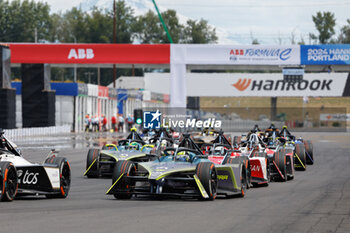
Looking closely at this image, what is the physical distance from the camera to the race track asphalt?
1037cm

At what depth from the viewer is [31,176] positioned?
1423cm

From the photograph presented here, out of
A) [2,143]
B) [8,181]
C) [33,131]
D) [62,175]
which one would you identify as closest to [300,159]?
[62,175]

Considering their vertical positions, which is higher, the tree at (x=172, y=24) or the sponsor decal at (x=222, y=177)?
the tree at (x=172, y=24)

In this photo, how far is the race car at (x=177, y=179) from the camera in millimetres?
14039

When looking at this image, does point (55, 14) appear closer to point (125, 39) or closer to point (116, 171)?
point (125, 39)

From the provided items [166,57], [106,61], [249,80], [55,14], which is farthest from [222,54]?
[55,14]

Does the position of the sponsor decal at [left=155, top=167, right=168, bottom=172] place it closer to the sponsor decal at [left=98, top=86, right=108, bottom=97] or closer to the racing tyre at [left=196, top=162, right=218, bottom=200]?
the racing tyre at [left=196, top=162, right=218, bottom=200]

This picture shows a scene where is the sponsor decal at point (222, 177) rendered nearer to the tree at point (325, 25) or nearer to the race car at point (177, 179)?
the race car at point (177, 179)

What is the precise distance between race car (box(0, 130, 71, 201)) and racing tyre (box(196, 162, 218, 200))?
2701mm

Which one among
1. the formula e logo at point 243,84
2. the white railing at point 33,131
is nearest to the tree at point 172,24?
the formula e logo at point 243,84

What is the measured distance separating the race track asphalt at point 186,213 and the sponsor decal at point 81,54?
83.9ft

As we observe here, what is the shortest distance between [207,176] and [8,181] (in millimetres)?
3591

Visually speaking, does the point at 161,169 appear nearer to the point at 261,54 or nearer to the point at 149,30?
the point at 261,54

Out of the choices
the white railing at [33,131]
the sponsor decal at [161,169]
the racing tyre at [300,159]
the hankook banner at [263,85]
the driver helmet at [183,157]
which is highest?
the hankook banner at [263,85]
